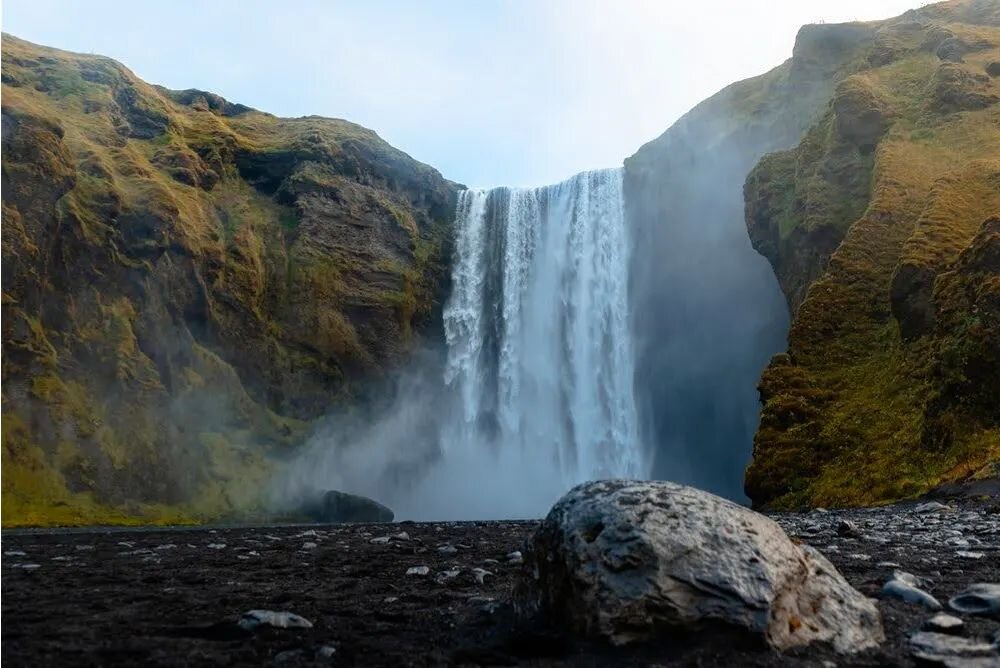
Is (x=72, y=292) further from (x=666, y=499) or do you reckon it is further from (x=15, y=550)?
(x=666, y=499)

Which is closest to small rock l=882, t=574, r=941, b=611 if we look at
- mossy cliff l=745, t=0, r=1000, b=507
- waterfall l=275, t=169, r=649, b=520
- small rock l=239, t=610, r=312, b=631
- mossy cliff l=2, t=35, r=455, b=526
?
small rock l=239, t=610, r=312, b=631

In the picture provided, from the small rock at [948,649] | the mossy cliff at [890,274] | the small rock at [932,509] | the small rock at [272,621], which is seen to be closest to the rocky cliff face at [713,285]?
the mossy cliff at [890,274]

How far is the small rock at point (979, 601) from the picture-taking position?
543cm

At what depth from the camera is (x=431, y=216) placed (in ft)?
233

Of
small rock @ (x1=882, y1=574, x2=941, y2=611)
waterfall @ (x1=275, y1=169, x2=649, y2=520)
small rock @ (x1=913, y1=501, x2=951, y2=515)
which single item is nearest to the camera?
small rock @ (x1=882, y1=574, x2=941, y2=611)

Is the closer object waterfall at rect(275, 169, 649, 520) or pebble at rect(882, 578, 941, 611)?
pebble at rect(882, 578, 941, 611)

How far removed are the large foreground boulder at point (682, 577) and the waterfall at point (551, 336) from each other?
1846 inches

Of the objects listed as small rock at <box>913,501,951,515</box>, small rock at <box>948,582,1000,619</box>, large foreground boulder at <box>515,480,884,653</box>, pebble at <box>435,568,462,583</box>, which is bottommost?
small rock at <box>913,501,951,515</box>

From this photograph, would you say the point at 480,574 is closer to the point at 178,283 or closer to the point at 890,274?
the point at 890,274

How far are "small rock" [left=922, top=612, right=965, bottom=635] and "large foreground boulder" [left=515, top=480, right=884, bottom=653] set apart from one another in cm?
33

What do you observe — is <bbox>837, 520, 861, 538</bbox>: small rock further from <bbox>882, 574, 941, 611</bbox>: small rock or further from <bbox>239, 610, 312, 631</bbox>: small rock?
<bbox>239, 610, 312, 631</bbox>: small rock

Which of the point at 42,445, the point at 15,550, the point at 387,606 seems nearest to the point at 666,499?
the point at 387,606

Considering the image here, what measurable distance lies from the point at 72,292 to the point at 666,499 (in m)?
51.8

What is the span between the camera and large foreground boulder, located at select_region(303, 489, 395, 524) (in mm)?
46562
